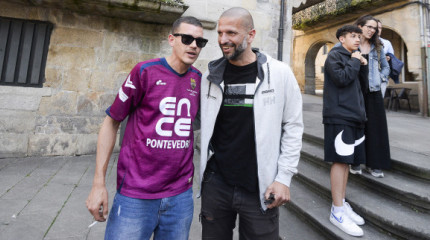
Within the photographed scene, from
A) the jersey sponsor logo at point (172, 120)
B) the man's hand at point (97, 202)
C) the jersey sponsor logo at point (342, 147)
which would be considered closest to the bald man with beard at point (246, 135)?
the jersey sponsor logo at point (172, 120)

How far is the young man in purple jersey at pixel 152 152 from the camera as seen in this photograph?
4.34 ft

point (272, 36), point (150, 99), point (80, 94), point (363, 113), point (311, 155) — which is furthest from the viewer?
point (272, 36)

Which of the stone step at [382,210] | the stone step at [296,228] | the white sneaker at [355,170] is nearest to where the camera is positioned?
the stone step at [382,210]

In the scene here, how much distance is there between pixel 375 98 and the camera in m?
2.56

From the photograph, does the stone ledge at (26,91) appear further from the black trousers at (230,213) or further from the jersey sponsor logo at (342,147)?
the jersey sponsor logo at (342,147)

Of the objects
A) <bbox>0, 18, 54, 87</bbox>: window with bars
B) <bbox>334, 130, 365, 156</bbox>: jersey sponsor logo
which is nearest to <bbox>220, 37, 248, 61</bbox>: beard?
<bbox>334, 130, 365, 156</bbox>: jersey sponsor logo

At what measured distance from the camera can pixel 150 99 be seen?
140 centimetres

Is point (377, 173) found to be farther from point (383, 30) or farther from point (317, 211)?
point (383, 30)

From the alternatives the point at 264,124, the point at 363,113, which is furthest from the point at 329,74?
the point at 264,124

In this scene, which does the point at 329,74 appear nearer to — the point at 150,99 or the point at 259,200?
the point at 259,200

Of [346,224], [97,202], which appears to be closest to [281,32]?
[346,224]

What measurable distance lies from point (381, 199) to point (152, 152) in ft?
8.41

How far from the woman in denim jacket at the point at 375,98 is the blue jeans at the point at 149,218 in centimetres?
225

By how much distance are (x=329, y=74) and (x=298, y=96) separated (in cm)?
109
